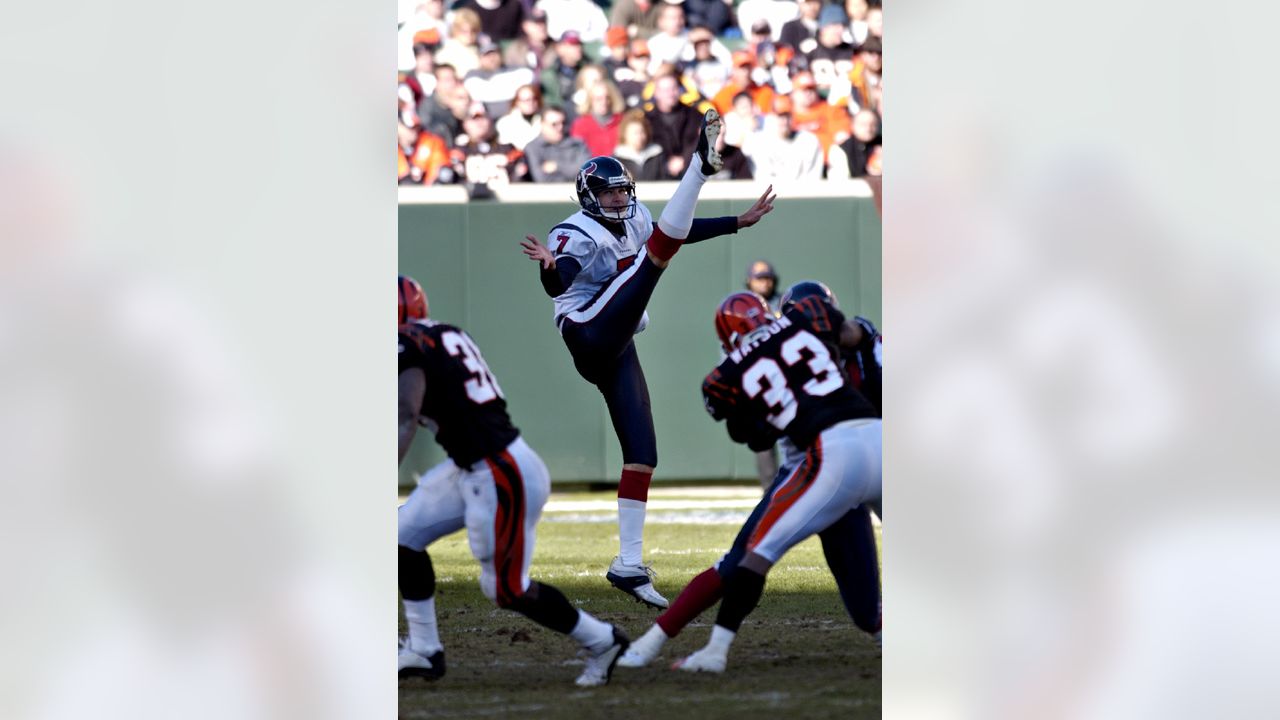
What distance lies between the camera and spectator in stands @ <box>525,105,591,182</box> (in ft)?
40.2

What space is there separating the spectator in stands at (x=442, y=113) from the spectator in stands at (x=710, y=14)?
95.7 inches

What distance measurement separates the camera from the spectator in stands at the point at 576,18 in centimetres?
1398

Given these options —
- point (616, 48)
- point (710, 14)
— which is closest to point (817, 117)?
point (710, 14)

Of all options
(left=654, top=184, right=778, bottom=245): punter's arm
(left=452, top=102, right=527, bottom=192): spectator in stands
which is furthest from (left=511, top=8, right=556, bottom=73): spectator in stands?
(left=654, top=184, right=778, bottom=245): punter's arm

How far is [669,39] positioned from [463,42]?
76.2 inches

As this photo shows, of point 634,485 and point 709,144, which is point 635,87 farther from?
point 709,144

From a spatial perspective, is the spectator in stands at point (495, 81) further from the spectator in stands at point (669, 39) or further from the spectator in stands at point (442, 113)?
the spectator in stands at point (669, 39)

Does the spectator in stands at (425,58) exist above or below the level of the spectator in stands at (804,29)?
below

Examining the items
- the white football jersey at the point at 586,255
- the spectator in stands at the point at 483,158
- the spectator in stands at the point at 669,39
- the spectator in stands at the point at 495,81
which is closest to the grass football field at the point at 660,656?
the white football jersey at the point at 586,255
